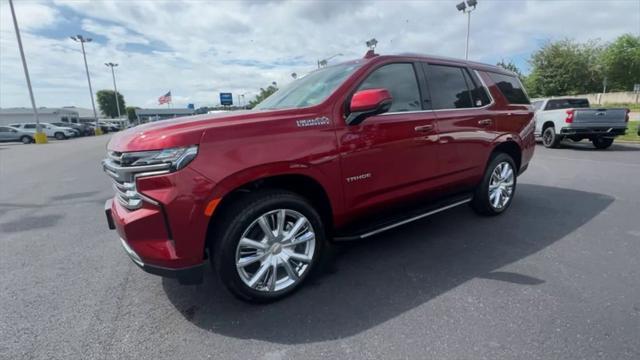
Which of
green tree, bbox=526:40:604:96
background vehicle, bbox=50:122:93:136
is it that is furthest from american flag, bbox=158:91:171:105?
green tree, bbox=526:40:604:96

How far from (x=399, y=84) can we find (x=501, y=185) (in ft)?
7.40

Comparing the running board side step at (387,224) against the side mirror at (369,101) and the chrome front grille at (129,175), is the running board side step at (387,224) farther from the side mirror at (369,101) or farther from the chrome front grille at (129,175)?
the chrome front grille at (129,175)

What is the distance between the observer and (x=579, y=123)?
10875mm

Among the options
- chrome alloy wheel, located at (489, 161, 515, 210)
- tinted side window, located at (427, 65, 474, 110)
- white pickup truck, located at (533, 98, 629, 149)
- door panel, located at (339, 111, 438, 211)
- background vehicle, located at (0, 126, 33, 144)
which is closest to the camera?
door panel, located at (339, 111, 438, 211)

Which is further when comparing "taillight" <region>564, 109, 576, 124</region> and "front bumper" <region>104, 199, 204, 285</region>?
"taillight" <region>564, 109, 576, 124</region>

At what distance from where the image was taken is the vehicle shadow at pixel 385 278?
2.42m

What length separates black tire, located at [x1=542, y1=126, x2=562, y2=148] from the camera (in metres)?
11.8

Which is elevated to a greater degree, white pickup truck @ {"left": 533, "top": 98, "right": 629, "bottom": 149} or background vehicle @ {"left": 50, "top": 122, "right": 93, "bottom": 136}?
background vehicle @ {"left": 50, "top": 122, "right": 93, "bottom": 136}

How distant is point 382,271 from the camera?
312 centimetres

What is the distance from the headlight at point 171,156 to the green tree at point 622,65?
64.3m

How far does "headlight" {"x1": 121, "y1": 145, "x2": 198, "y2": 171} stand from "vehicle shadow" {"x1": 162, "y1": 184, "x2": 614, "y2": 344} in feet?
3.89

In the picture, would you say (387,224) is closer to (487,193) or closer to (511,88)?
(487,193)

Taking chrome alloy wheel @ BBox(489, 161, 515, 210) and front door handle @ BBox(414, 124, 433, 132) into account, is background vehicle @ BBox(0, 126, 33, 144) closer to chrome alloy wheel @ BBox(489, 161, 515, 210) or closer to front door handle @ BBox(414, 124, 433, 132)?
front door handle @ BBox(414, 124, 433, 132)

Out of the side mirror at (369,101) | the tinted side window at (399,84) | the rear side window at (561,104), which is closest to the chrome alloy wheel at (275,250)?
the side mirror at (369,101)
